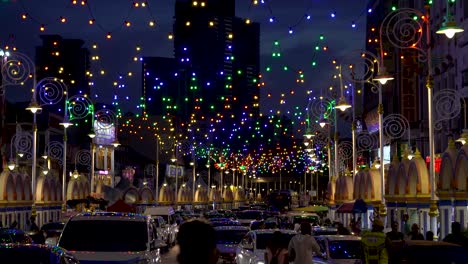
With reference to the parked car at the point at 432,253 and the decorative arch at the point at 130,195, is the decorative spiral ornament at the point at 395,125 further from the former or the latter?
the parked car at the point at 432,253

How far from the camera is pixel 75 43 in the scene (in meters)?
116

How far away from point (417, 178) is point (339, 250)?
1495cm

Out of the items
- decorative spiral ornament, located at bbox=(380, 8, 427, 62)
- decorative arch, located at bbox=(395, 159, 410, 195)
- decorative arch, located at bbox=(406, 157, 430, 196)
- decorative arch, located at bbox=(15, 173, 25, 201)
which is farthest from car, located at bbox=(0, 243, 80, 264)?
decorative arch, located at bbox=(15, 173, 25, 201)

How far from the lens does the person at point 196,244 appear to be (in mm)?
6898

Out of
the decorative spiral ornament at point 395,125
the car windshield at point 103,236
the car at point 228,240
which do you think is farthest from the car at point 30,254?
the decorative spiral ornament at point 395,125

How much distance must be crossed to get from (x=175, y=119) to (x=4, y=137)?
239 ft

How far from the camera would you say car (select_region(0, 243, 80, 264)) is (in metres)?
13.9

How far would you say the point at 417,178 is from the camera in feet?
123

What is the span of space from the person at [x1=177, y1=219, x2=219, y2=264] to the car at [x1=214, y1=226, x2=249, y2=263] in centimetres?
2545

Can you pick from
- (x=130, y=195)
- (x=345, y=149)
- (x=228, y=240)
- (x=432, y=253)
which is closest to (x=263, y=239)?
(x=228, y=240)

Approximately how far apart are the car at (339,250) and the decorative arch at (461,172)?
23.6ft

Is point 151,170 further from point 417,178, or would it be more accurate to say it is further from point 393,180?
point 417,178

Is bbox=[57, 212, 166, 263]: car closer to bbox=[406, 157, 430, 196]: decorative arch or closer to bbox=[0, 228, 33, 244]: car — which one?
bbox=[0, 228, 33, 244]: car

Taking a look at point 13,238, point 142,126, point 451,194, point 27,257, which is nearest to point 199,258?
point 27,257
